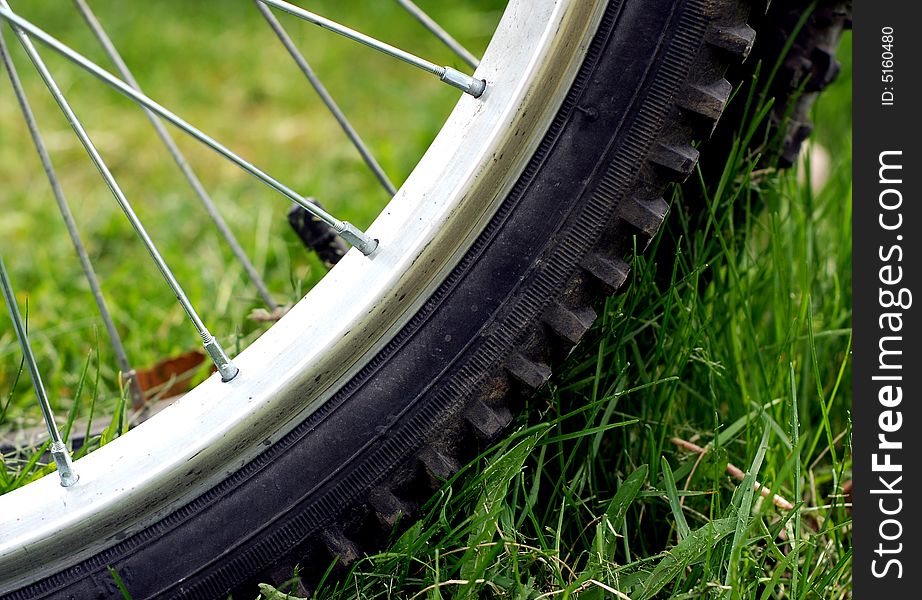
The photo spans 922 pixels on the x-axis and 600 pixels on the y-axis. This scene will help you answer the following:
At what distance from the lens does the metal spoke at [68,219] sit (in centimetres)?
114

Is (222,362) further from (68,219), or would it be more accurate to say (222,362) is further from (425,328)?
(68,219)

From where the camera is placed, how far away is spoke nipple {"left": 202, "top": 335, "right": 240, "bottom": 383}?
88cm

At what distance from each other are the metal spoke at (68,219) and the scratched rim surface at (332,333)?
30 centimetres

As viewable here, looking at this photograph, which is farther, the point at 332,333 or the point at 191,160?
the point at 191,160

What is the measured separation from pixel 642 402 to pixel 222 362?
1.57ft

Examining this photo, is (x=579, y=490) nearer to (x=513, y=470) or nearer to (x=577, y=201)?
(x=513, y=470)

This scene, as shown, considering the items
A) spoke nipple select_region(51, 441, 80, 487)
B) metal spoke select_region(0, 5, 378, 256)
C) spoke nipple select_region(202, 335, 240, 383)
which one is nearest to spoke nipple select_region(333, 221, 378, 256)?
metal spoke select_region(0, 5, 378, 256)

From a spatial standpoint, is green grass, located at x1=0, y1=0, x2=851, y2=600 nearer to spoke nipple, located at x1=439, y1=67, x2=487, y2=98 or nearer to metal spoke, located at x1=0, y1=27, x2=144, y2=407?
metal spoke, located at x1=0, y1=27, x2=144, y2=407

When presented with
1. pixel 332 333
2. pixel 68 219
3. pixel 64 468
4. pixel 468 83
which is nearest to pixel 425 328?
pixel 332 333

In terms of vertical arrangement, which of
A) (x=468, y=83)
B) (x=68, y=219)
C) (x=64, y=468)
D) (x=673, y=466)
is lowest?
(x=64, y=468)

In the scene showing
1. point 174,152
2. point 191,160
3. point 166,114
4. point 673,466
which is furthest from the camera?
point 191,160

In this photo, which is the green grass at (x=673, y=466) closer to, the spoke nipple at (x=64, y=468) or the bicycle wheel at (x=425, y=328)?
the bicycle wheel at (x=425, y=328)

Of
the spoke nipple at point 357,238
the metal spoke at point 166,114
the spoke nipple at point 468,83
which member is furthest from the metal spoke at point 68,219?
the spoke nipple at point 468,83

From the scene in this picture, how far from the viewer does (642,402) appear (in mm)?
1116
